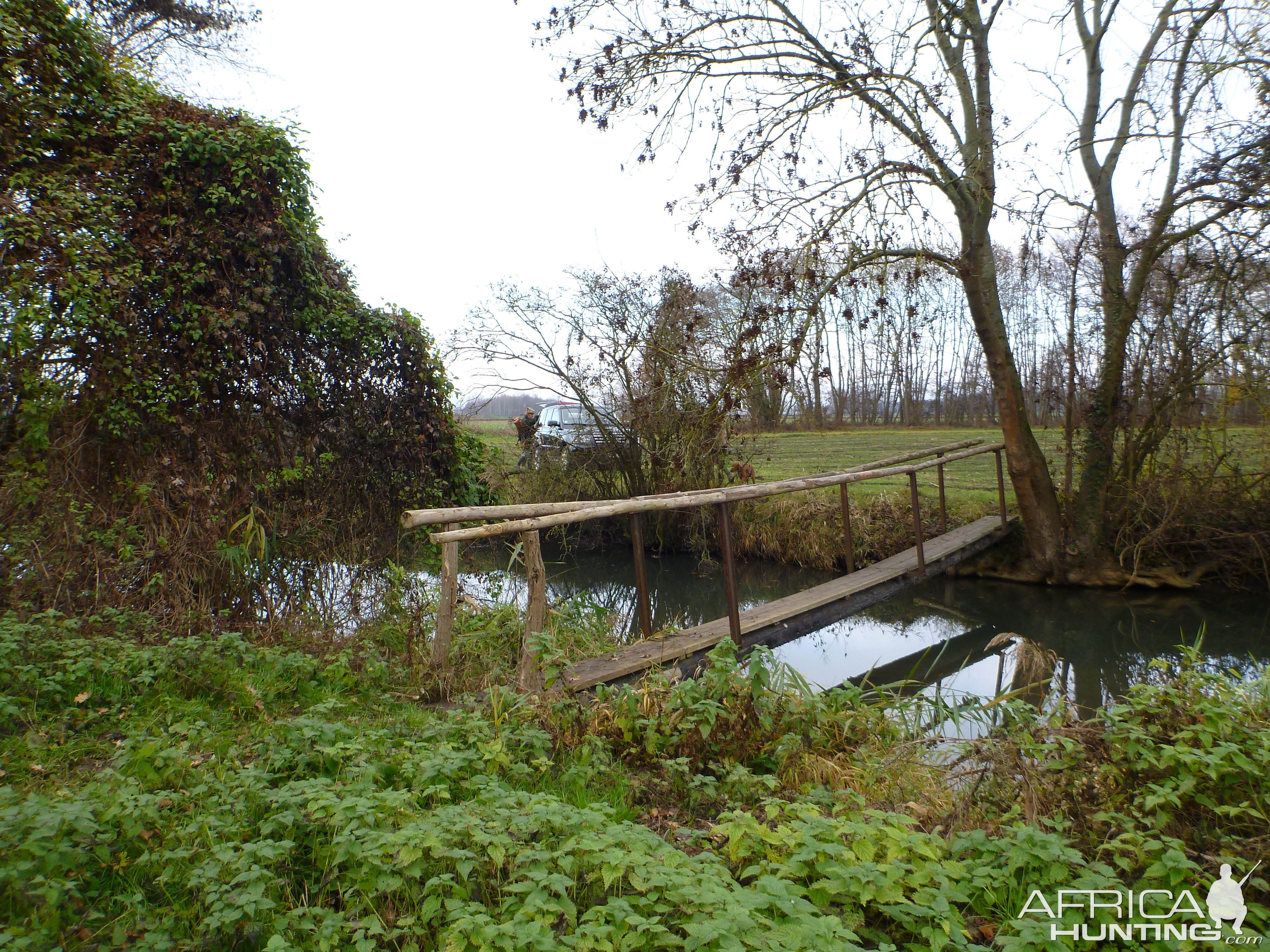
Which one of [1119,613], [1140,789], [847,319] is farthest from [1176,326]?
[1140,789]

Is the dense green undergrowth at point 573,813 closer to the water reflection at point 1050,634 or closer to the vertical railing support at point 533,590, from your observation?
the vertical railing support at point 533,590

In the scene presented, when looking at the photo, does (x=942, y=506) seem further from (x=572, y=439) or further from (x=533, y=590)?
(x=533, y=590)

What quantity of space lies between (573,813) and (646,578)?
151 inches

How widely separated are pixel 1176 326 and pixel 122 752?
32.5ft

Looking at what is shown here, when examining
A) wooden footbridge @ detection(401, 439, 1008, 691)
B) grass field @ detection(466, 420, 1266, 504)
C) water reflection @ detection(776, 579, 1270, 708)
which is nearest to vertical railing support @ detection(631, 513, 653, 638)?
wooden footbridge @ detection(401, 439, 1008, 691)

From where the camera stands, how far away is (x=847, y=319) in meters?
6.13

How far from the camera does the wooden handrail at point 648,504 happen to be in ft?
13.0

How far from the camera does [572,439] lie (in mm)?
11461

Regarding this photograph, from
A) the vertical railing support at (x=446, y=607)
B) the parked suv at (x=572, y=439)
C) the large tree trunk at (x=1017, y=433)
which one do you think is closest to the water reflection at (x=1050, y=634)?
the large tree trunk at (x=1017, y=433)

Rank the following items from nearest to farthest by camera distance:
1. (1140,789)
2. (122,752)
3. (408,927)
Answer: (408,927)
(1140,789)
(122,752)

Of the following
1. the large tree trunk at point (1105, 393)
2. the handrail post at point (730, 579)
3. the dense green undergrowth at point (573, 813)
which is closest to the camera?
the dense green undergrowth at point (573, 813)

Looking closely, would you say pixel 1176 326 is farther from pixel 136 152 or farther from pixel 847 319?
pixel 136 152

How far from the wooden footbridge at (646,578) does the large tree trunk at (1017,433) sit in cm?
110

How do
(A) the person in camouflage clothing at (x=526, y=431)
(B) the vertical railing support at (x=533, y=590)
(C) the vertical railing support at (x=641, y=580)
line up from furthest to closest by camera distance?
(A) the person in camouflage clothing at (x=526, y=431) → (C) the vertical railing support at (x=641, y=580) → (B) the vertical railing support at (x=533, y=590)
